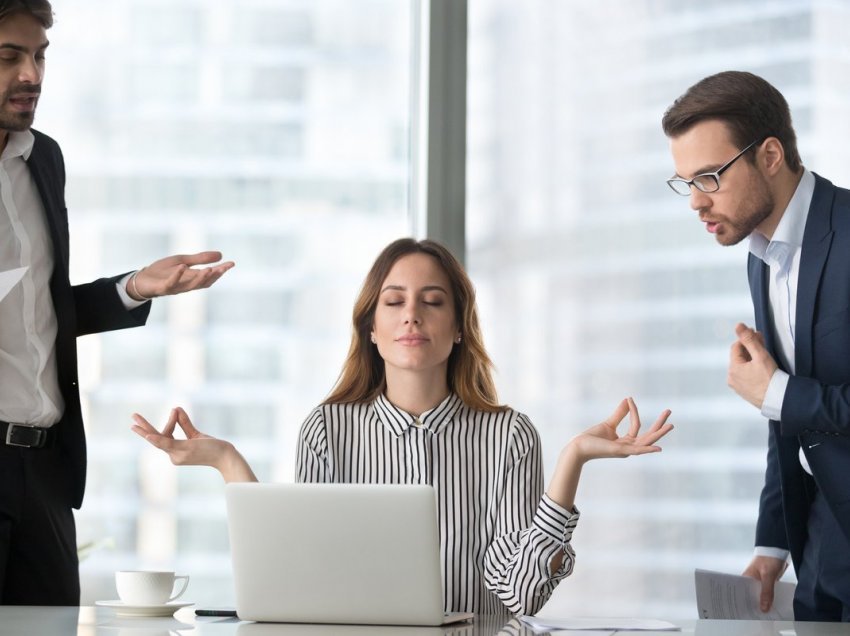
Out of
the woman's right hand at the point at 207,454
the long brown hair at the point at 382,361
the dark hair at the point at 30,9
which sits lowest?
the woman's right hand at the point at 207,454

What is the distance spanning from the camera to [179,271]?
2.44 metres

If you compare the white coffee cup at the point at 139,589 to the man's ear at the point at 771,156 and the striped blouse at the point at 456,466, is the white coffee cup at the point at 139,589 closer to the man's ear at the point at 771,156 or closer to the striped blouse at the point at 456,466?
the striped blouse at the point at 456,466

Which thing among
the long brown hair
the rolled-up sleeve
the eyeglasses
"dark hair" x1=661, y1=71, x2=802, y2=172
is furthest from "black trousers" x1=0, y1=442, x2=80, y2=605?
"dark hair" x1=661, y1=71, x2=802, y2=172

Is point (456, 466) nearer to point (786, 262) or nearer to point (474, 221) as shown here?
point (786, 262)

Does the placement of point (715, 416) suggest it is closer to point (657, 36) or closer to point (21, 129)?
point (657, 36)

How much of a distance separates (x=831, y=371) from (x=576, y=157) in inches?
57.8

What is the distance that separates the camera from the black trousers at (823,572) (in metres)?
2.32

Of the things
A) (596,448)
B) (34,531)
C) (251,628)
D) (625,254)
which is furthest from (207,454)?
(625,254)

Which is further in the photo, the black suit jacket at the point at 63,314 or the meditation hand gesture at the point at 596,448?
Answer: the black suit jacket at the point at 63,314

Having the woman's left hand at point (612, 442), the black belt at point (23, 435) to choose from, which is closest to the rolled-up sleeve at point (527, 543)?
the woman's left hand at point (612, 442)

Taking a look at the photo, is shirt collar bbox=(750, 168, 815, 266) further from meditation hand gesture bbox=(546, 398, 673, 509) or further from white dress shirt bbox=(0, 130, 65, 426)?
white dress shirt bbox=(0, 130, 65, 426)

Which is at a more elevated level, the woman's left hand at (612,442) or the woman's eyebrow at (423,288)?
the woman's eyebrow at (423,288)

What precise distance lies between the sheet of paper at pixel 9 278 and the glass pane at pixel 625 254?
1.67 meters

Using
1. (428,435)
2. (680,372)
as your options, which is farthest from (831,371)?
(680,372)
